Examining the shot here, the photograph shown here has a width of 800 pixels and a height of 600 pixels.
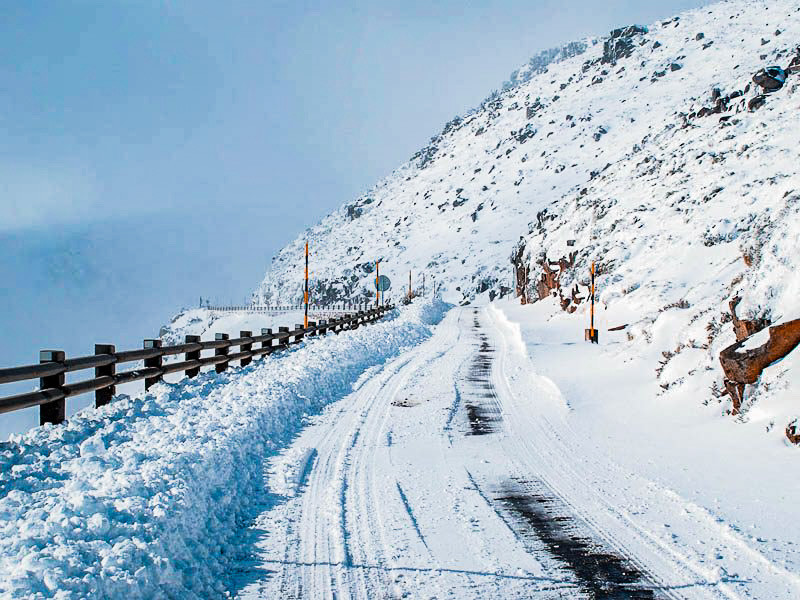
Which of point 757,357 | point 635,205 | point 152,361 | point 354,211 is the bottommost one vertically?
point 152,361

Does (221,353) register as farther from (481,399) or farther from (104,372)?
(481,399)

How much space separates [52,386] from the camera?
7.05 metres

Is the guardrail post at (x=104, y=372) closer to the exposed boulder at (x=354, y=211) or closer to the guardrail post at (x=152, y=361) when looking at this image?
the guardrail post at (x=152, y=361)

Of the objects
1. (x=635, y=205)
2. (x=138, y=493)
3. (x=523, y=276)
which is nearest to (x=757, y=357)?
(x=138, y=493)

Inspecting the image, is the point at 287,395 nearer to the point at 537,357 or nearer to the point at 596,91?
the point at 537,357

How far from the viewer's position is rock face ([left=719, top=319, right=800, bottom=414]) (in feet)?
26.3

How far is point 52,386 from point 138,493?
2745mm

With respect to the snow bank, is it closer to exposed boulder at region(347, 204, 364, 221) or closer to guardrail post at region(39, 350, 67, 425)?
guardrail post at region(39, 350, 67, 425)

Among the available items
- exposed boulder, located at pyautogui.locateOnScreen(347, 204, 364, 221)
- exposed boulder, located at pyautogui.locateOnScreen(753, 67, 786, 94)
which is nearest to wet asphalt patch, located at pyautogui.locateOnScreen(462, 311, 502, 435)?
exposed boulder, located at pyautogui.locateOnScreen(753, 67, 786, 94)

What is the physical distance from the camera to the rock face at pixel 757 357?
803cm

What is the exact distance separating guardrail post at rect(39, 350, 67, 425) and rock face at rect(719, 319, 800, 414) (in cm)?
850

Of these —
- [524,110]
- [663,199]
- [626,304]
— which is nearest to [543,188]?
[524,110]

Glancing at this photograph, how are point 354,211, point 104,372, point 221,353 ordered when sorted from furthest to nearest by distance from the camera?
point 354,211 → point 221,353 → point 104,372

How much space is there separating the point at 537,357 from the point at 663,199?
24.1m
